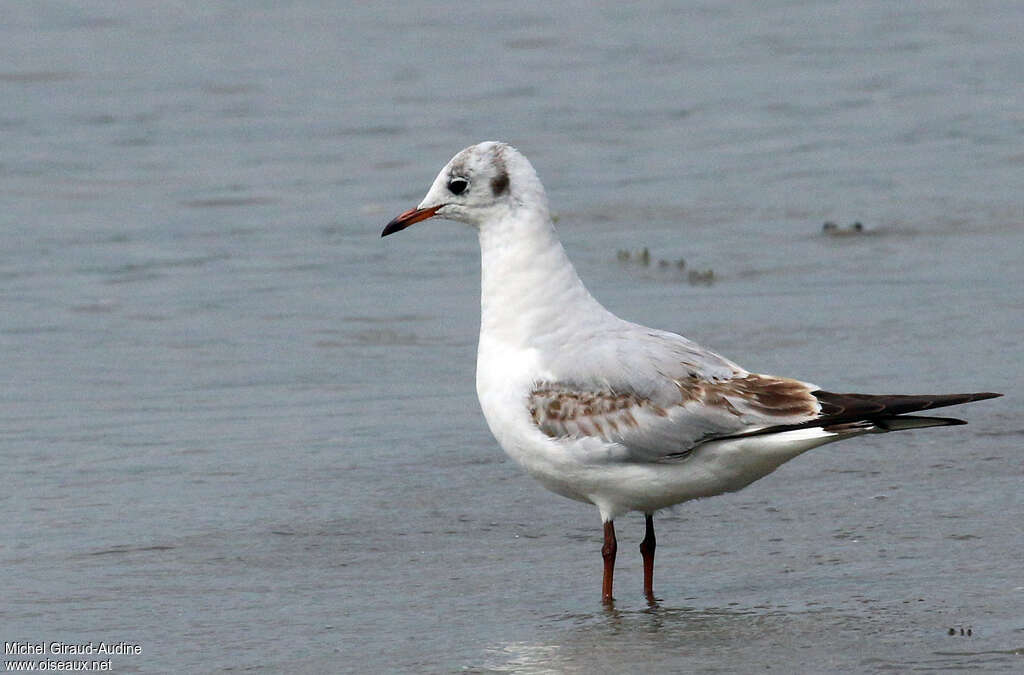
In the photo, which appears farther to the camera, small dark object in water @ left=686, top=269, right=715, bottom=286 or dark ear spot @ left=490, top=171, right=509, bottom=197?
small dark object in water @ left=686, top=269, right=715, bottom=286

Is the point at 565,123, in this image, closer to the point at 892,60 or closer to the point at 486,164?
the point at 892,60

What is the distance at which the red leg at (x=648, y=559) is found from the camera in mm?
6879

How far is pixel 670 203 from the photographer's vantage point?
14922 millimetres

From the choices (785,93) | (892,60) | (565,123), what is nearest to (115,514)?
(565,123)

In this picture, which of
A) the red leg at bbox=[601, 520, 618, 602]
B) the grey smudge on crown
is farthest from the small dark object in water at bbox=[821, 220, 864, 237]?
the red leg at bbox=[601, 520, 618, 602]

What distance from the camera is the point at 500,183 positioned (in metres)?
7.37

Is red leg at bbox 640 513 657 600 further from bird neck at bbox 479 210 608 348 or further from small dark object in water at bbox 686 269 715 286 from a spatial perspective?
small dark object in water at bbox 686 269 715 286

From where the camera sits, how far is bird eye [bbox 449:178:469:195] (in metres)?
7.38

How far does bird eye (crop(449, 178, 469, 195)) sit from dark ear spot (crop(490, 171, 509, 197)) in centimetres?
11

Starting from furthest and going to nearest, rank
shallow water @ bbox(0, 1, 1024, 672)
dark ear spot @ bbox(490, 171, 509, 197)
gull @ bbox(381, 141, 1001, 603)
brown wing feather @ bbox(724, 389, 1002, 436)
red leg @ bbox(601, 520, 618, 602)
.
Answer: dark ear spot @ bbox(490, 171, 509, 197) < red leg @ bbox(601, 520, 618, 602) < gull @ bbox(381, 141, 1001, 603) < shallow water @ bbox(0, 1, 1024, 672) < brown wing feather @ bbox(724, 389, 1002, 436)

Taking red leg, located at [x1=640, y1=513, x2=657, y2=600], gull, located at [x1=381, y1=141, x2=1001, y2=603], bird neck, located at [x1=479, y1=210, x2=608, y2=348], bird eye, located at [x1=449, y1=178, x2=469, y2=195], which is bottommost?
red leg, located at [x1=640, y1=513, x2=657, y2=600]

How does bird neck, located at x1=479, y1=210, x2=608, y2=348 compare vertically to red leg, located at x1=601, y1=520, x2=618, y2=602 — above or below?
above

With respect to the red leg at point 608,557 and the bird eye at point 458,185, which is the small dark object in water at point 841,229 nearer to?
the bird eye at point 458,185

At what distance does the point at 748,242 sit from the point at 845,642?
25.0 feet
